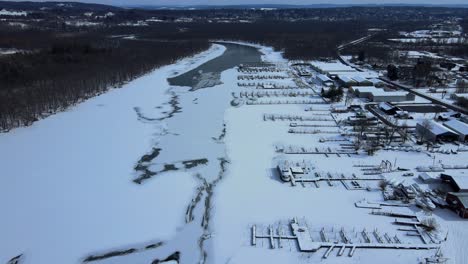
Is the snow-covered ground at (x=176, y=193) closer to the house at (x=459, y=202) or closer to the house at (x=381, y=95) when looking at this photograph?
the house at (x=459, y=202)

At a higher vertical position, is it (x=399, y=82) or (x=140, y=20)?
(x=140, y=20)

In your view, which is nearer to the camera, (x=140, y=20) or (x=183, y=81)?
(x=183, y=81)

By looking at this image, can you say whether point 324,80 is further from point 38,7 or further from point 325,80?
point 38,7

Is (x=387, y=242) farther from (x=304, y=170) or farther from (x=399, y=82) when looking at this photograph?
(x=399, y=82)

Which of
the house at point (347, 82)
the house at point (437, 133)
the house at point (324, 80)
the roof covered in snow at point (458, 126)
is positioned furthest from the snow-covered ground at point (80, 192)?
the house at point (347, 82)

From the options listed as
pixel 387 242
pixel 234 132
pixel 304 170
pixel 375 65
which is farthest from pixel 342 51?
pixel 387 242
